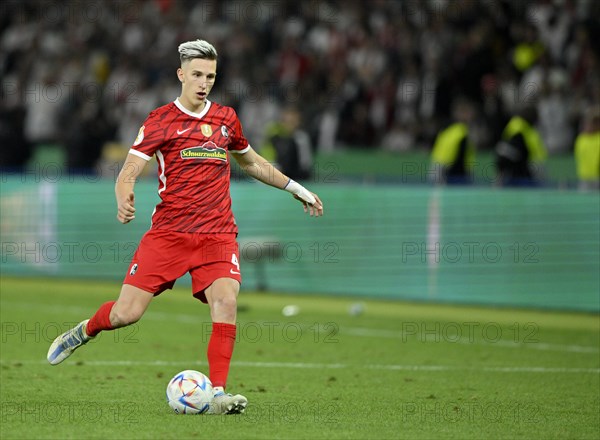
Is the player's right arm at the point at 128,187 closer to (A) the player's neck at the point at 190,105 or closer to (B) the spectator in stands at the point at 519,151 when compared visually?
(A) the player's neck at the point at 190,105

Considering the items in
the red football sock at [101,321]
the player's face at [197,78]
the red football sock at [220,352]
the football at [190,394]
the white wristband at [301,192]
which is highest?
the player's face at [197,78]

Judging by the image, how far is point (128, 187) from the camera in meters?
7.61

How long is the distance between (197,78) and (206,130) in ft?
1.15

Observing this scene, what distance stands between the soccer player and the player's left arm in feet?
1.08

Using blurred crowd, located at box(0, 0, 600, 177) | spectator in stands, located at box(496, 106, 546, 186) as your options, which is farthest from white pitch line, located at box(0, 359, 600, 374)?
blurred crowd, located at box(0, 0, 600, 177)

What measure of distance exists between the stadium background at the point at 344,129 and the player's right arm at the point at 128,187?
8.09 m

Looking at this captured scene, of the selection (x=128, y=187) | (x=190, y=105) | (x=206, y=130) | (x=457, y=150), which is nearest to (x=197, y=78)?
(x=190, y=105)

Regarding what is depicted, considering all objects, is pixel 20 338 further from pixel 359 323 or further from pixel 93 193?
pixel 93 193

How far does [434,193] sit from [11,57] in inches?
617

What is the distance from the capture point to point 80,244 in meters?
18.3

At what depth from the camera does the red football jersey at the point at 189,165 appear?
309 inches

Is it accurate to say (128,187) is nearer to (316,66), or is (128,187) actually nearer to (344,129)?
(344,129)

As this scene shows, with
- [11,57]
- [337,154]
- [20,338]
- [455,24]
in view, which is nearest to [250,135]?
[337,154]

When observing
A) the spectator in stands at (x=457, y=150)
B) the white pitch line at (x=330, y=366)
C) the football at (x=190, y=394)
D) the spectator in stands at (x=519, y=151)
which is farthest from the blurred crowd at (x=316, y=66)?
the football at (x=190, y=394)
